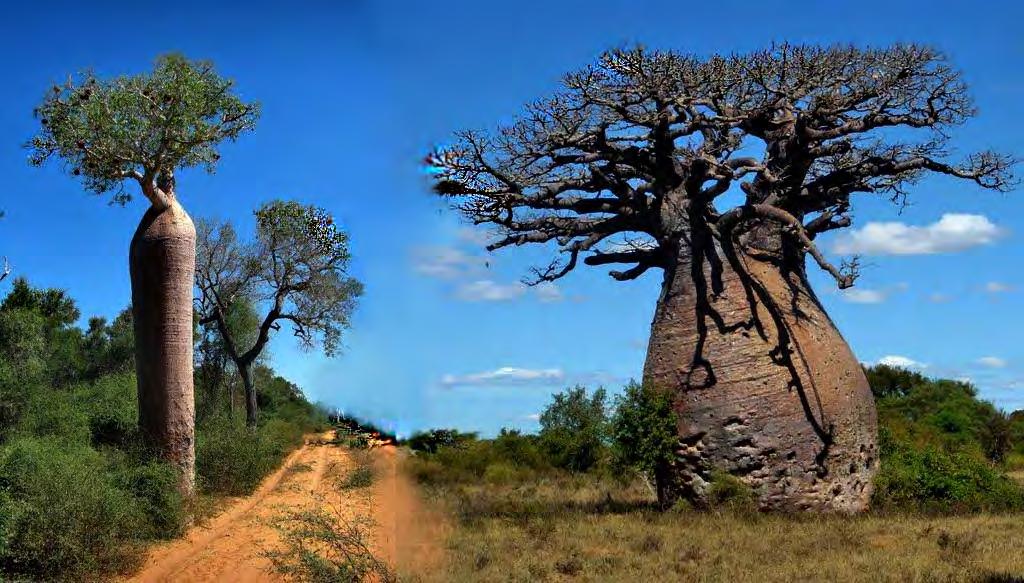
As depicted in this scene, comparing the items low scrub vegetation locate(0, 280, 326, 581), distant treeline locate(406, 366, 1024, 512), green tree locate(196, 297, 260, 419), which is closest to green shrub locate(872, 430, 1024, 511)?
distant treeline locate(406, 366, 1024, 512)

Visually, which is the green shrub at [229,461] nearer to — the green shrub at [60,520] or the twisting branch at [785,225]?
the green shrub at [60,520]

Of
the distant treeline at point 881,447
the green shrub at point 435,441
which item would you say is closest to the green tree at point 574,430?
the distant treeline at point 881,447

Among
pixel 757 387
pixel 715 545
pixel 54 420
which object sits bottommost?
pixel 715 545

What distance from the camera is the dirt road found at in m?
7.89

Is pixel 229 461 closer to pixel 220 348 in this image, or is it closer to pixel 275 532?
pixel 275 532

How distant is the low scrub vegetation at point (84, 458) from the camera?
Answer: 25.0ft

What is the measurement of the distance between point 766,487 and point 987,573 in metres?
3.12

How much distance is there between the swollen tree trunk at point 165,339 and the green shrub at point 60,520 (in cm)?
229

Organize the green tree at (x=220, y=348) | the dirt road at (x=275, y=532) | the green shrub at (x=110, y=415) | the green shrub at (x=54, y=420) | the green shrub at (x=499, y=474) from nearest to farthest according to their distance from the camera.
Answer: the dirt road at (x=275, y=532) → the green shrub at (x=54, y=420) → the green shrub at (x=110, y=415) → the green shrub at (x=499, y=474) → the green tree at (x=220, y=348)

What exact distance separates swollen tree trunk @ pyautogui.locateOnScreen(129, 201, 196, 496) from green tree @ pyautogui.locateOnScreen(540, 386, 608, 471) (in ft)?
25.8

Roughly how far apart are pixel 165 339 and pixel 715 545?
710cm

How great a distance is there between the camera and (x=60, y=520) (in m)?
7.68

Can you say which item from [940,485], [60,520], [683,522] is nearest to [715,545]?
[683,522]

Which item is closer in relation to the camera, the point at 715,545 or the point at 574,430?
the point at 715,545
